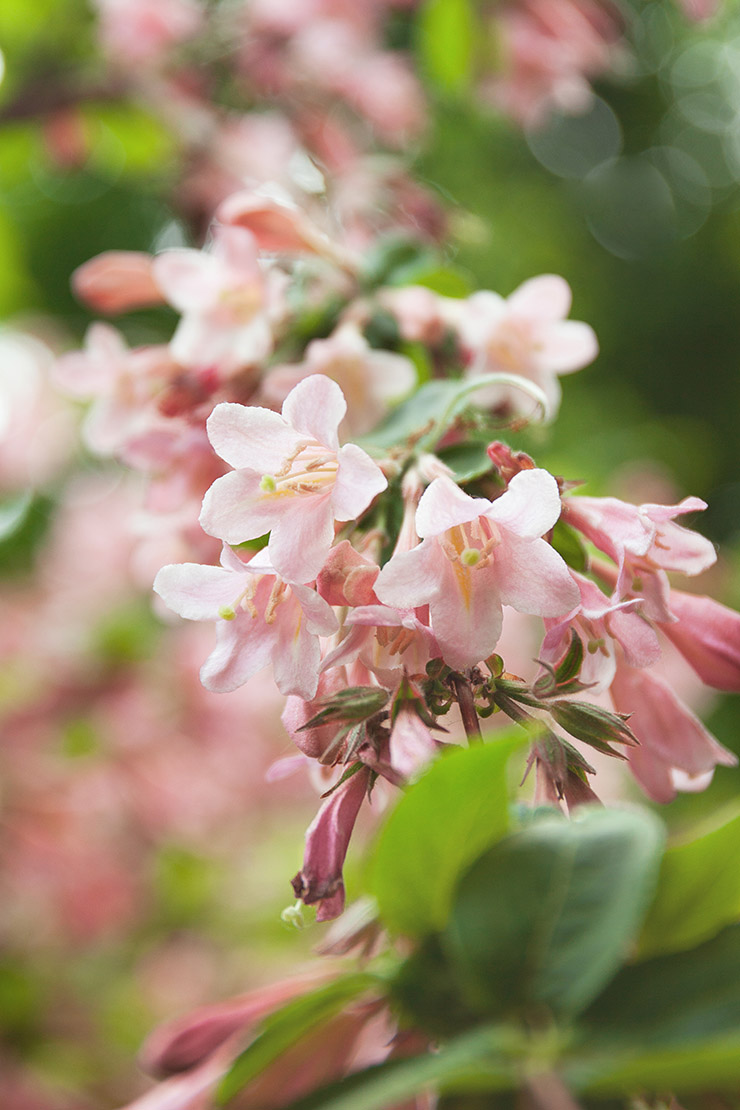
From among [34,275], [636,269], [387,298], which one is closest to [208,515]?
[387,298]

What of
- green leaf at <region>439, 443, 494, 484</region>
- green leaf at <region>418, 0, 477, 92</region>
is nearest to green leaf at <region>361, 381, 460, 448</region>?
green leaf at <region>439, 443, 494, 484</region>

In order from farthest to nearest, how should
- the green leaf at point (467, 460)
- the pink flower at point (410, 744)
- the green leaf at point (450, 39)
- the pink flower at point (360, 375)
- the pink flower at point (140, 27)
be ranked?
the pink flower at point (140, 27)
the green leaf at point (450, 39)
the pink flower at point (360, 375)
the green leaf at point (467, 460)
the pink flower at point (410, 744)

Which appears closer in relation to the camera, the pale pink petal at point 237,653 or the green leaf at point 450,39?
the pale pink petal at point 237,653

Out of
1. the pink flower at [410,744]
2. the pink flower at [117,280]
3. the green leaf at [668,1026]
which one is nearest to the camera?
the green leaf at [668,1026]

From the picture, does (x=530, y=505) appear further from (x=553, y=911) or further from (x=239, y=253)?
(x=239, y=253)

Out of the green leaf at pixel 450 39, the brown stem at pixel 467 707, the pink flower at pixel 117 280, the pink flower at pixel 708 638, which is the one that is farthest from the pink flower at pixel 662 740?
the green leaf at pixel 450 39

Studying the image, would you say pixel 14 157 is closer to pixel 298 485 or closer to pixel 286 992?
pixel 298 485

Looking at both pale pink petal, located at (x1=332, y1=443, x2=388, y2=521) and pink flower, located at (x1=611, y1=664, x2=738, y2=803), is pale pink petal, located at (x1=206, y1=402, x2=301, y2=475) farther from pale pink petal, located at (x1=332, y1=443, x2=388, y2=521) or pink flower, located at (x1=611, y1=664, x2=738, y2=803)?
pink flower, located at (x1=611, y1=664, x2=738, y2=803)

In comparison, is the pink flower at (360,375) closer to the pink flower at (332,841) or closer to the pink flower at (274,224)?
the pink flower at (274,224)
